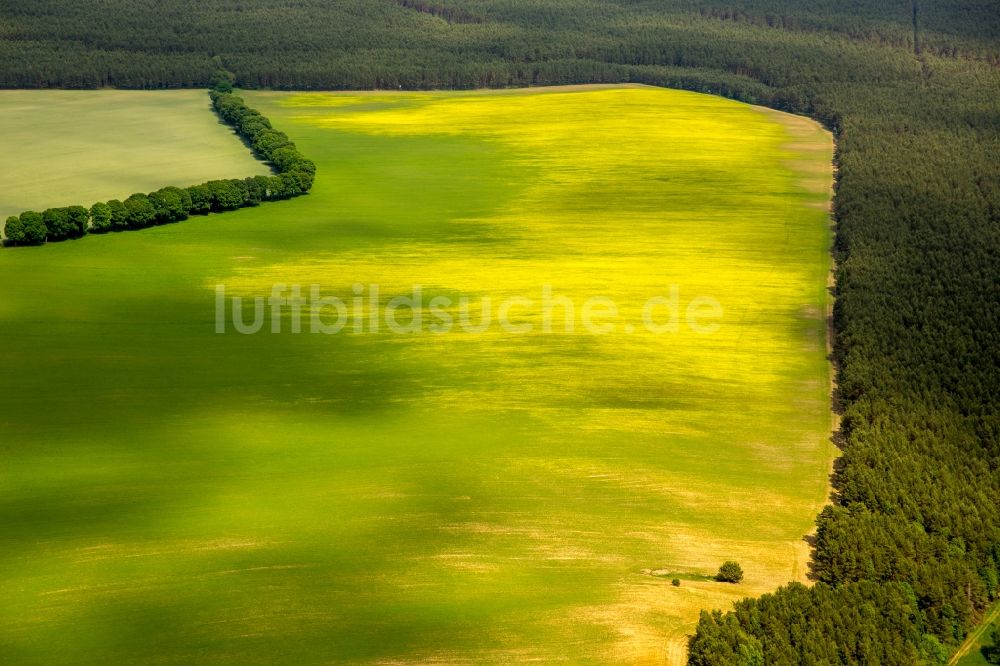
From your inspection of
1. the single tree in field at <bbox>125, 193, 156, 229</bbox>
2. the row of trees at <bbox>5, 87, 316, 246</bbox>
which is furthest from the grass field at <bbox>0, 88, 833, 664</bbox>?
the row of trees at <bbox>5, 87, 316, 246</bbox>

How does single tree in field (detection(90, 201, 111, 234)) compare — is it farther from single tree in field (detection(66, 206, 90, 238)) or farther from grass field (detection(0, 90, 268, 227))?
grass field (detection(0, 90, 268, 227))

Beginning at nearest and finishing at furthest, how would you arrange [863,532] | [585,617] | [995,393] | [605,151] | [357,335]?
[585,617]
[863,532]
[995,393]
[357,335]
[605,151]

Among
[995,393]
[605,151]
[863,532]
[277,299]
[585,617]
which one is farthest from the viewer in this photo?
[605,151]

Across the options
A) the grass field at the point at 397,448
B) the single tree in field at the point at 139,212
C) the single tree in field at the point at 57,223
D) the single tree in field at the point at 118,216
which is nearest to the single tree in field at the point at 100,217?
the single tree in field at the point at 118,216

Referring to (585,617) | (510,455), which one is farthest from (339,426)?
(585,617)

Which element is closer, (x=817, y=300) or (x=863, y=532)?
(x=863, y=532)

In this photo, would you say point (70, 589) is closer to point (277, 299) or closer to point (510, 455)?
point (510, 455)
